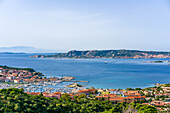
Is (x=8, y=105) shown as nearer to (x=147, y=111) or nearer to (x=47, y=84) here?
(x=147, y=111)

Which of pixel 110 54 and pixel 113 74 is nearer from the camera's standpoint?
pixel 113 74

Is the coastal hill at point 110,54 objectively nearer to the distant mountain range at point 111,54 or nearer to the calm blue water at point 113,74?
the distant mountain range at point 111,54

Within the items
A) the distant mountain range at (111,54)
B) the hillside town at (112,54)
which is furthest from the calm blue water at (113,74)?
the distant mountain range at (111,54)

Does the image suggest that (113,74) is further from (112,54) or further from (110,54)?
(110,54)

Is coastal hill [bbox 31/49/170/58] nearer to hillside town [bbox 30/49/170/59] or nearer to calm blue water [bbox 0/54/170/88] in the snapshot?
hillside town [bbox 30/49/170/59]

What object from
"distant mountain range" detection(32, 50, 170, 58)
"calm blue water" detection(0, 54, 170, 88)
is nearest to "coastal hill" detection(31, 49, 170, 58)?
"distant mountain range" detection(32, 50, 170, 58)

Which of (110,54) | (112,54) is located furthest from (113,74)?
(110,54)

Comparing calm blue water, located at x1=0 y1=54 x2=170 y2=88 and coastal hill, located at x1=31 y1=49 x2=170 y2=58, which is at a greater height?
coastal hill, located at x1=31 y1=49 x2=170 y2=58

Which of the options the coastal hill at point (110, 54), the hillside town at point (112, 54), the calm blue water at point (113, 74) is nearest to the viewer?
the calm blue water at point (113, 74)

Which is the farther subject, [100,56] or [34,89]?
[100,56]

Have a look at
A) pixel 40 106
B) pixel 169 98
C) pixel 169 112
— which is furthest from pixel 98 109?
pixel 169 98

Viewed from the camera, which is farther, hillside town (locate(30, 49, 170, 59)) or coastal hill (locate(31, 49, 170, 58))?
coastal hill (locate(31, 49, 170, 58))
